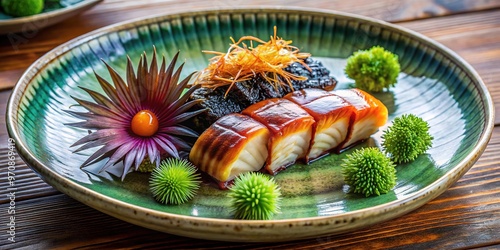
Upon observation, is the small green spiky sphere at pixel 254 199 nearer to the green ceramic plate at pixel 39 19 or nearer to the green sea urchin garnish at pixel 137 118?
the green sea urchin garnish at pixel 137 118

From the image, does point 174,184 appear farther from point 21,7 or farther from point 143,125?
point 21,7

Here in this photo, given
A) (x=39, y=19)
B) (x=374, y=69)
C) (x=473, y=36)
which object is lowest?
(x=473, y=36)

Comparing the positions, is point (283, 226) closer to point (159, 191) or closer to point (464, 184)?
point (159, 191)

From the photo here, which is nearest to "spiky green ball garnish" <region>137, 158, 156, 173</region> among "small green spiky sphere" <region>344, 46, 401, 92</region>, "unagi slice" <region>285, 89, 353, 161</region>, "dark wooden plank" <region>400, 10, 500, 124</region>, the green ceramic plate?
"unagi slice" <region>285, 89, 353, 161</region>

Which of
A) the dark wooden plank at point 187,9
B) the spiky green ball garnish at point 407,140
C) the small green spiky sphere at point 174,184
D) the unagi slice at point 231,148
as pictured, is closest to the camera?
the small green spiky sphere at point 174,184

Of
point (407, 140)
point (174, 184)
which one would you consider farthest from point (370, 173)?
point (174, 184)

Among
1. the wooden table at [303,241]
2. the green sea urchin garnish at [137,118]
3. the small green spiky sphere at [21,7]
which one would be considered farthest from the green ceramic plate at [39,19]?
the green sea urchin garnish at [137,118]
